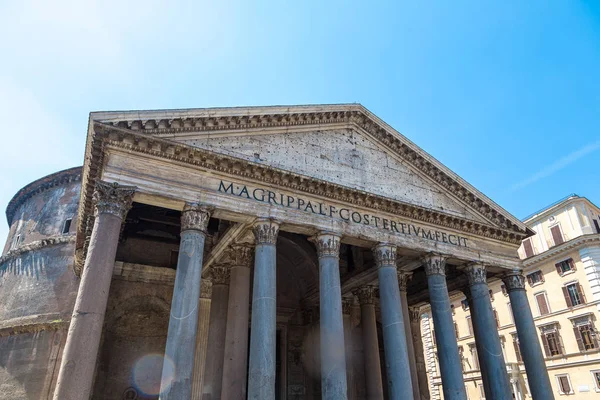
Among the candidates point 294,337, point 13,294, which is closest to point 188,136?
point 294,337

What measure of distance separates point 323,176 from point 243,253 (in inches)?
119

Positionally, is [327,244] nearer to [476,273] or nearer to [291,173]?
[291,173]

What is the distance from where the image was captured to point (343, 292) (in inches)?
593

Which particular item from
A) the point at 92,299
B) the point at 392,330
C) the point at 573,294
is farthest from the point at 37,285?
the point at 573,294

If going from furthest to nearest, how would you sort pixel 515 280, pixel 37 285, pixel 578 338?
pixel 578 338 → pixel 37 285 → pixel 515 280

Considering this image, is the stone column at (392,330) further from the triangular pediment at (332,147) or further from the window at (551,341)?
the window at (551,341)

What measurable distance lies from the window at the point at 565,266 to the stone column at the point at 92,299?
23.2m

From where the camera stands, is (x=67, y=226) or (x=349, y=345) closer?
(x=349, y=345)

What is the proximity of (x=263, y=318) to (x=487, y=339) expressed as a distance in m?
6.98

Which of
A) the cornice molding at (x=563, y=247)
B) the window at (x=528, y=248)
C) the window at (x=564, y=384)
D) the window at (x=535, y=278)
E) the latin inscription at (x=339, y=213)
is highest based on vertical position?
the window at (x=528, y=248)

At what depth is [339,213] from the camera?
36.6 feet

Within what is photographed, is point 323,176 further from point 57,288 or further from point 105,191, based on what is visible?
point 57,288

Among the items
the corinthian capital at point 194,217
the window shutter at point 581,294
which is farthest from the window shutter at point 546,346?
the corinthian capital at point 194,217

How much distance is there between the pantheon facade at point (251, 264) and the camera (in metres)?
8.72
